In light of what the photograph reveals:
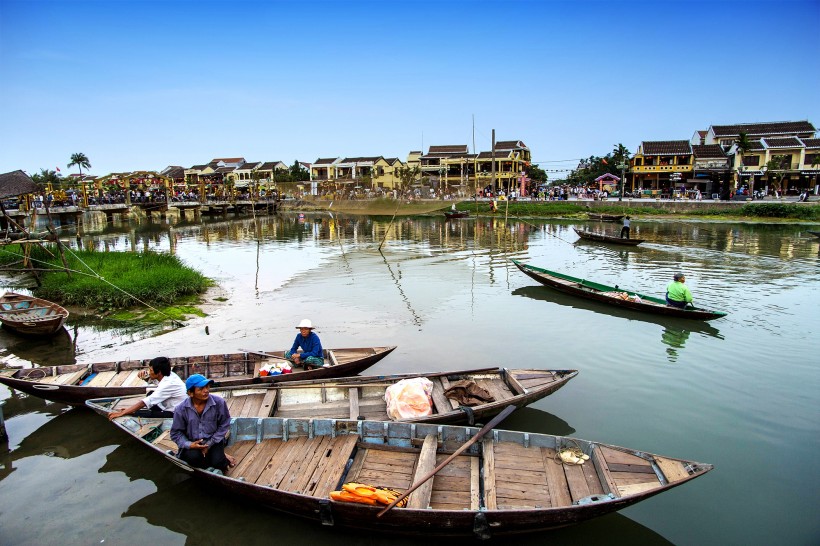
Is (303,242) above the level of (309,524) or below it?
above

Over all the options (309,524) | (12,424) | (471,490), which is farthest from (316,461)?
(12,424)

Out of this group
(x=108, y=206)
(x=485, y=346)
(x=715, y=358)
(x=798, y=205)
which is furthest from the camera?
(x=108, y=206)

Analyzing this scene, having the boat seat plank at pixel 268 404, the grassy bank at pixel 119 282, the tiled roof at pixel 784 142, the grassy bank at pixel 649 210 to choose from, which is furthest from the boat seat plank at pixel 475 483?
the tiled roof at pixel 784 142

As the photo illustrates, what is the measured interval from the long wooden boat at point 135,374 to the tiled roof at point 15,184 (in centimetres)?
952

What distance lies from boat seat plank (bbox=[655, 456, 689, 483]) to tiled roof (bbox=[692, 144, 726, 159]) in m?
56.7

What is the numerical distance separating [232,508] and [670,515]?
564 centimetres

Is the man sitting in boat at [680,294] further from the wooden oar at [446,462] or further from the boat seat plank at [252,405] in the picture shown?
the boat seat plank at [252,405]

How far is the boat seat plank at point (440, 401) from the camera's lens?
7.38 metres

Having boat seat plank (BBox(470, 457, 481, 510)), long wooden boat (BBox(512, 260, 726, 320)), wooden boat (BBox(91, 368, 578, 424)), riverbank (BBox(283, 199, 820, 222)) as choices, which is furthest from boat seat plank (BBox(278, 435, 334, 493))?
riverbank (BBox(283, 199, 820, 222))

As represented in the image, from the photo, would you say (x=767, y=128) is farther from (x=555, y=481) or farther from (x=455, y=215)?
(x=555, y=481)

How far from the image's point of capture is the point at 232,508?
630cm

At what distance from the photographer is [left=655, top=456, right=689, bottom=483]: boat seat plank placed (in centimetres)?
513

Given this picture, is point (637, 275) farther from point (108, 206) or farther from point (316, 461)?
point (108, 206)

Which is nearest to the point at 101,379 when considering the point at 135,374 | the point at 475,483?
the point at 135,374
